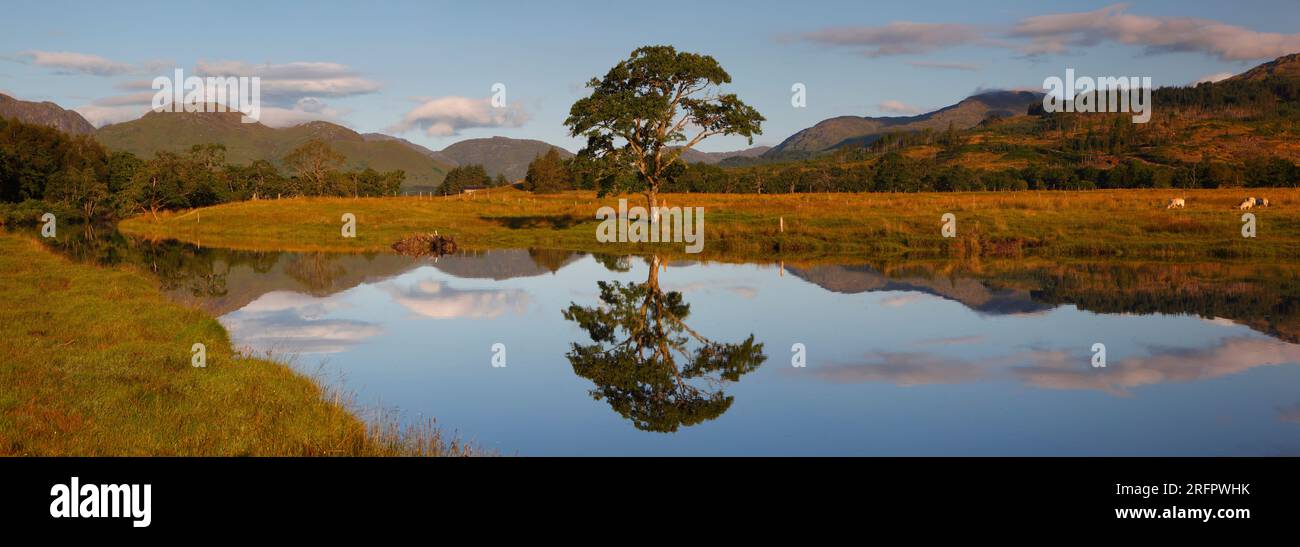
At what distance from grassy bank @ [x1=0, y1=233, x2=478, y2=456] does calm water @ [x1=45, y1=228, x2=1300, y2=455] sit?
1.43 m

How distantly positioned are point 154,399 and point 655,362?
884 cm

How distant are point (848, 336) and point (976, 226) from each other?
28.4 meters

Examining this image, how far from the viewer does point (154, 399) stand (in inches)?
490

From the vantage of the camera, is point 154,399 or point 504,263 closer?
point 154,399

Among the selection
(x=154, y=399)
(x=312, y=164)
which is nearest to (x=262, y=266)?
(x=154, y=399)

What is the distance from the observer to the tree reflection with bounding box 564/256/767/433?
13.8m

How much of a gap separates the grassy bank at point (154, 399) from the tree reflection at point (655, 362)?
3.59m

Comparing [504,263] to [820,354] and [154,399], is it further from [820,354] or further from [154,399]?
[154,399]

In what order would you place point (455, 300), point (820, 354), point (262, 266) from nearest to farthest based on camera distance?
point (820, 354), point (455, 300), point (262, 266)

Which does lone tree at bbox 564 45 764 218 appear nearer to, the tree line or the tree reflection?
the tree reflection

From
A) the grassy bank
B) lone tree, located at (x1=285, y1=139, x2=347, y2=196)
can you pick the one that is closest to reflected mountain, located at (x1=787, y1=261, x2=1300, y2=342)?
the grassy bank

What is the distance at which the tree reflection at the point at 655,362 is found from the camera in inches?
545

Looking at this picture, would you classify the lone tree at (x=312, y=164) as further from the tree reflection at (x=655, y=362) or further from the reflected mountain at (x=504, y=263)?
the tree reflection at (x=655, y=362)
